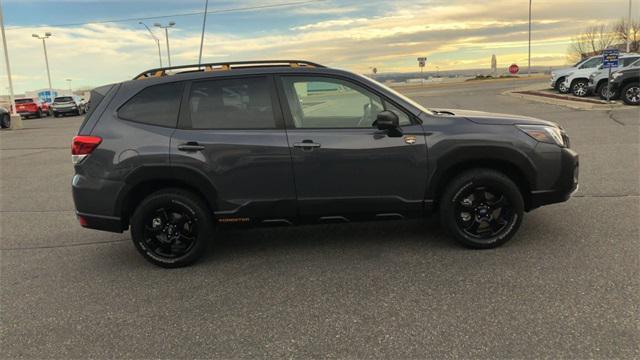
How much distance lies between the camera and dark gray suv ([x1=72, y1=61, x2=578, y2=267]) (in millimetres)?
4422

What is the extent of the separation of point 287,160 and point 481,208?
1833 millimetres

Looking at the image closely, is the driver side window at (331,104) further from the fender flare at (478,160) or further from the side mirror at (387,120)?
the fender flare at (478,160)

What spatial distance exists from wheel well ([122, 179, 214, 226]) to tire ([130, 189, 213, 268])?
57mm

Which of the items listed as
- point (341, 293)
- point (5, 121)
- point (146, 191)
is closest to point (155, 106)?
point (146, 191)

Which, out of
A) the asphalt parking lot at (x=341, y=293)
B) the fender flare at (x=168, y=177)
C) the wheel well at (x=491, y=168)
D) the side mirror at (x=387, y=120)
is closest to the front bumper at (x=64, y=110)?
the asphalt parking lot at (x=341, y=293)

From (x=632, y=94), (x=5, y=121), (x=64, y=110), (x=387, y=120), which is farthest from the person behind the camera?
(x=64, y=110)

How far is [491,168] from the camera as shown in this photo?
463 cm

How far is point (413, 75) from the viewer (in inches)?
3273

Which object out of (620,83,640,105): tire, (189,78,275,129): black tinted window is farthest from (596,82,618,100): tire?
(189,78,275,129): black tinted window

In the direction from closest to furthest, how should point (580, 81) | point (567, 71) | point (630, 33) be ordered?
1. point (580, 81)
2. point (567, 71)
3. point (630, 33)

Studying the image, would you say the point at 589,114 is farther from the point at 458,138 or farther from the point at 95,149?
the point at 95,149

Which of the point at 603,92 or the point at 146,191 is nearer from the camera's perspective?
the point at 146,191

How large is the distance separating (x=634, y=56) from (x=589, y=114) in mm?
7013

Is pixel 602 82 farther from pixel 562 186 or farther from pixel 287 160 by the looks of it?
pixel 287 160
